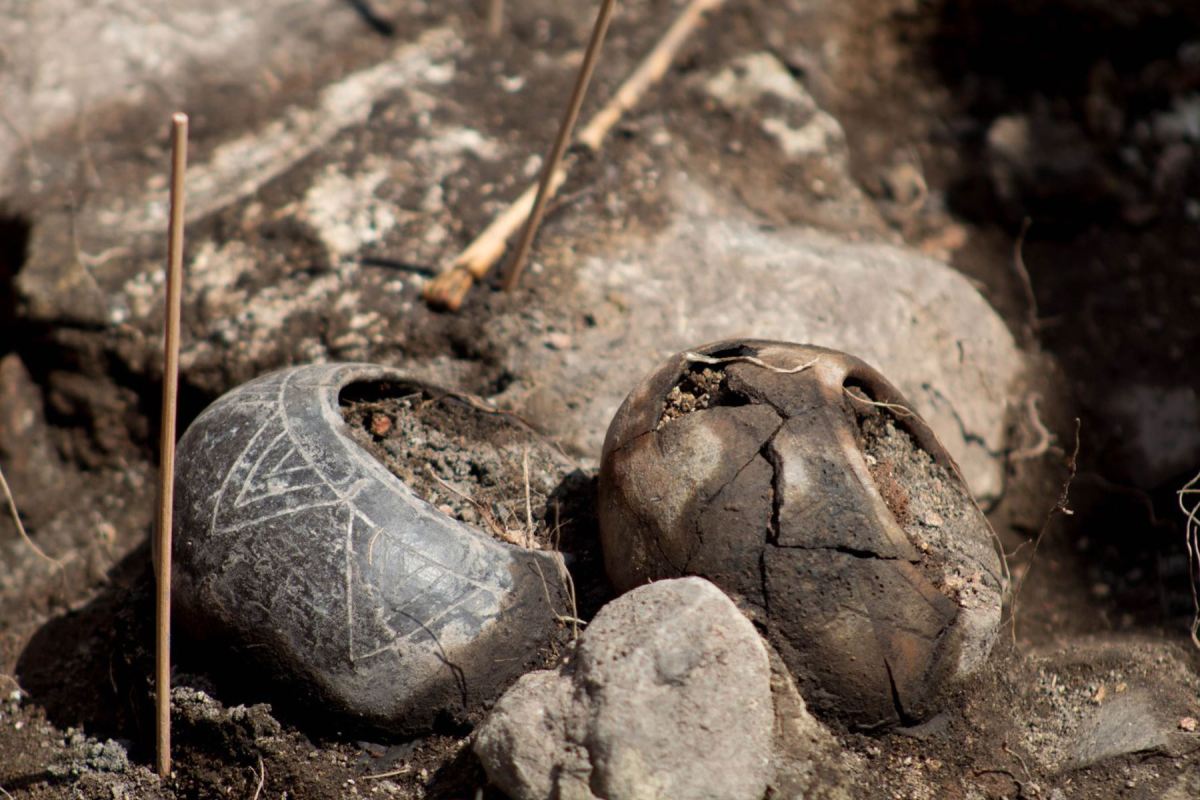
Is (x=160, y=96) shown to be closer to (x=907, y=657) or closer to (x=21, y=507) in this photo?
(x=21, y=507)

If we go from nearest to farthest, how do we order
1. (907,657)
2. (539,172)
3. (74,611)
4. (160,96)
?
(907,657) → (74,611) → (539,172) → (160,96)

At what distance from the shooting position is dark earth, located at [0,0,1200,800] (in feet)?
8.11

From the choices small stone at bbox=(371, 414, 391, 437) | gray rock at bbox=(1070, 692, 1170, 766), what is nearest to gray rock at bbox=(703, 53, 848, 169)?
small stone at bbox=(371, 414, 391, 437)

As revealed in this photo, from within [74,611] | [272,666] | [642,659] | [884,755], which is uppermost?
[642,659]

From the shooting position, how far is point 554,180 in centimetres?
395

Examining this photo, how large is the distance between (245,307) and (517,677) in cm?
187

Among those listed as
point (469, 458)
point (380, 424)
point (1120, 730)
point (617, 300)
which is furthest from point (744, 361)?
point (1120, 730)

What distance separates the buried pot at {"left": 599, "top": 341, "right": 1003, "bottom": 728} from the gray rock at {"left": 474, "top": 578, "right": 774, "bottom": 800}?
0.14 meters

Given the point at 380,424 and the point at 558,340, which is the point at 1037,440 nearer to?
the point at 558,340

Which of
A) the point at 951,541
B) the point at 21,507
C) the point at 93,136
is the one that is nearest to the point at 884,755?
the point at 951,541

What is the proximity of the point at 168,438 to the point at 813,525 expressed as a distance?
140 centimetres

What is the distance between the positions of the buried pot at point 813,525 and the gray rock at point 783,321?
821mm

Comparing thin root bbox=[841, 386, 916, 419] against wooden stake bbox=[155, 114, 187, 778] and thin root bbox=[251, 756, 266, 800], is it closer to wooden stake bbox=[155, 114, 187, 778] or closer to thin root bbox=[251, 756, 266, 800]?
wooden stake bbox=[155, 114, 187, 778]

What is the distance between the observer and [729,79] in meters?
4.51
